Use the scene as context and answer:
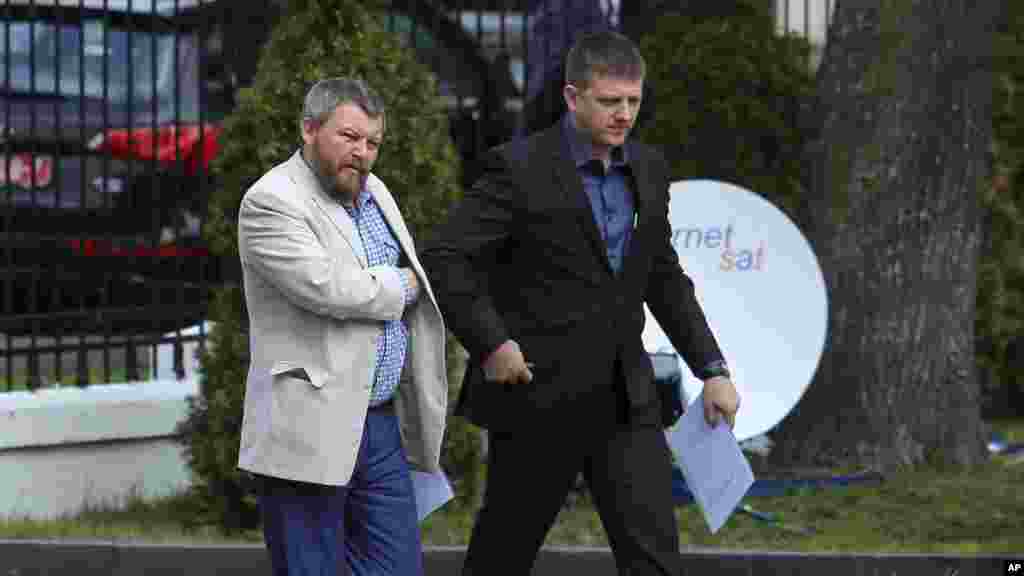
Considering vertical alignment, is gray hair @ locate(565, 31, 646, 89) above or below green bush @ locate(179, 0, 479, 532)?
above

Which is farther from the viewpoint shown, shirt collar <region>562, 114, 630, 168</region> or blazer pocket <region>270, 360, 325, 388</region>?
shirt collar <region>562, 114, 630, 168</region>

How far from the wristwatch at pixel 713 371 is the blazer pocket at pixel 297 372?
1059mm

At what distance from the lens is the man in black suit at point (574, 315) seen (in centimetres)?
527

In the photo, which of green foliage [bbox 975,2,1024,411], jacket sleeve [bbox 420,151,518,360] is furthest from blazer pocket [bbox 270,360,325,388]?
green foliage [bbox 975,2,1024,411]

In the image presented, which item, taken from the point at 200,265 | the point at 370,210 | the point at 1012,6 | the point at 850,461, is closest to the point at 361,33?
the point at 200,265

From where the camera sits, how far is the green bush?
7.37 metres

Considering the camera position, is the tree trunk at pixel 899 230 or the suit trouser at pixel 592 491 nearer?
the suit trouser at pixel 592 491

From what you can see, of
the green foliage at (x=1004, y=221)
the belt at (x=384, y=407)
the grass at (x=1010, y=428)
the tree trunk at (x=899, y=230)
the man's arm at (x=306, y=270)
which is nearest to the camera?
the man's arm at (x=306, y=270)

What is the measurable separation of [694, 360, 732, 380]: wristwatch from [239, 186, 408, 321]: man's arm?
33.8 inches

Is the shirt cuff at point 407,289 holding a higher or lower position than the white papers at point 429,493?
higher

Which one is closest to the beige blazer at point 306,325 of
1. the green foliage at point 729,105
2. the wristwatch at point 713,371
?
the wristwatch at point 713,371

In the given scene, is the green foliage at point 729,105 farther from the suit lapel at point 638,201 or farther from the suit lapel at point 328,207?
the suit lapel at point 328,207

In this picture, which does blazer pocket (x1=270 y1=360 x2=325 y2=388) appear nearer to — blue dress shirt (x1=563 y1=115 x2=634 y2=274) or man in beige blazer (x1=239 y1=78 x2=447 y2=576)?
man in beige blazer (x1=239 y1=78 x2=447 y2=576)

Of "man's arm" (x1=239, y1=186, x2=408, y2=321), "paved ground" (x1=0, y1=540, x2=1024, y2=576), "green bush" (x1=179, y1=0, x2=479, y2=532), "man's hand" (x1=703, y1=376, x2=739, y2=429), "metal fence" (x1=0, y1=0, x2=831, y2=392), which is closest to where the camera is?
"man's arm" (x1=239, y1=186, x2=408, y2=321)
